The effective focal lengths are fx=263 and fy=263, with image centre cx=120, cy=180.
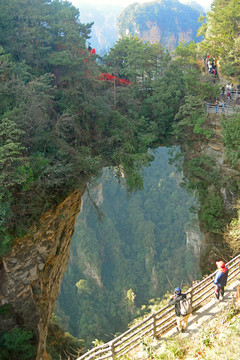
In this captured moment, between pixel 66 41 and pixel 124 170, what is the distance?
612cm

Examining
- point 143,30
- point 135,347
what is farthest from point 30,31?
point 143,30

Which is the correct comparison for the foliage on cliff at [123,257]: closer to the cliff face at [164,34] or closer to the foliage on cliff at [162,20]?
the cliff face at [164,34]

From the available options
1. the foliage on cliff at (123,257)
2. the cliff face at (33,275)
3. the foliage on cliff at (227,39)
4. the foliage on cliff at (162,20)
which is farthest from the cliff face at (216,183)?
the foliage on cliff at (162,20)

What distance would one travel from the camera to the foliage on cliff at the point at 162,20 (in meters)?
64.7

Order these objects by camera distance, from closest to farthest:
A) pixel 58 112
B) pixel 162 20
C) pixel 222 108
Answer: pixel 58 112, pixel 222 108, pixel 162 20

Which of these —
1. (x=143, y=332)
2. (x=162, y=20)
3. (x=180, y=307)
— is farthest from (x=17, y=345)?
(x=162, y=20)

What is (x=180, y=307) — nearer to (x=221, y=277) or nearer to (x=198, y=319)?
(x=198, y=319)

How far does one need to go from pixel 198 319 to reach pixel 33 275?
5066mm

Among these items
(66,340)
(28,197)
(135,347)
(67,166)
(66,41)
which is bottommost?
(66,340)

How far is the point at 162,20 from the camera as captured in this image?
69.8 m

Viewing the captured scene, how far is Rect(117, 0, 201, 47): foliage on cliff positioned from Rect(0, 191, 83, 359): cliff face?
213ft

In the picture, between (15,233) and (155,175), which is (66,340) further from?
(155,175)

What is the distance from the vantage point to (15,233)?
7.17 metres

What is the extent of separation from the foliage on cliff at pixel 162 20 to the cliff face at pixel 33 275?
64.9 m
